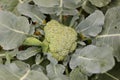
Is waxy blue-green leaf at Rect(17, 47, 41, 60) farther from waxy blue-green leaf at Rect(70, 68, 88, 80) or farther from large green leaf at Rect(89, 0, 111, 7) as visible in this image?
large green leaf at Rect(89, 0, 111, 7)

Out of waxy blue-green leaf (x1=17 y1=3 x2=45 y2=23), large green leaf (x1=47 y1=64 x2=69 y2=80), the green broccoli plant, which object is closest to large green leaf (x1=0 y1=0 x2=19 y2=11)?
waxy blue-green leaf (x1=17 y1=3 x2=45 y2=23)

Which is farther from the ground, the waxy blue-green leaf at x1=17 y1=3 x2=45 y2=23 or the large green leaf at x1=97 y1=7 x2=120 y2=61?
Result: the large green leaf at x1=97 y1=7 x2=120 y2=61

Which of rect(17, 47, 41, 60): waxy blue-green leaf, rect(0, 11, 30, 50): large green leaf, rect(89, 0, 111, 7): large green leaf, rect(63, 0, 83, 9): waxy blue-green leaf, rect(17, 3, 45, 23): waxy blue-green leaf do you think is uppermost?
rect(89, 0, 111, 7): large green leaf

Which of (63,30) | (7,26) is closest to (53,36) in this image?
(63,30)

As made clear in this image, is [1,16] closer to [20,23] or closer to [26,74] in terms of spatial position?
[20,23]

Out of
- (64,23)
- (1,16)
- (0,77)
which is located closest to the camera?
(0,77)
